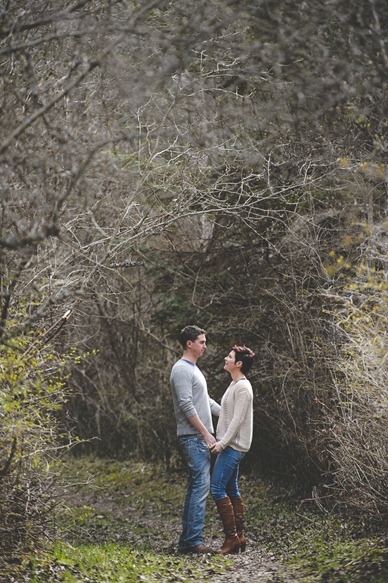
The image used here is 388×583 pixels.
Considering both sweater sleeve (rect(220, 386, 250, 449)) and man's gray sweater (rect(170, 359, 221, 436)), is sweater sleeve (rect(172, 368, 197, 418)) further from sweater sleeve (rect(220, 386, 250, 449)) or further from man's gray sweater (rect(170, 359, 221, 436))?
sweater sleeve (rect(220, 386, 250, 449))

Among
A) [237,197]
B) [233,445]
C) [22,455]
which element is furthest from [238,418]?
[237,197]

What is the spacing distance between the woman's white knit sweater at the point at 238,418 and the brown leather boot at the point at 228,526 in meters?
0.53

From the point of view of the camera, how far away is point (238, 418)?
8.05 meters

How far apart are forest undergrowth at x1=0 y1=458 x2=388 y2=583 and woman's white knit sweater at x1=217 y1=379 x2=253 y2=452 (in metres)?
1.09

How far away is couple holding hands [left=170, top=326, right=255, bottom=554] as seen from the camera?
317 inches

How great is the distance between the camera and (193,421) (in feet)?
26.2

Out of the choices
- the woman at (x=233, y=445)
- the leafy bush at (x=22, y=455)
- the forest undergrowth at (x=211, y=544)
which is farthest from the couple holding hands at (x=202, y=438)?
the leafy bush at (x=22, y=455)

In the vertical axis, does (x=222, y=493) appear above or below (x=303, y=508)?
above

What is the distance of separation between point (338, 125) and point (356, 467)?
4542 millimetres

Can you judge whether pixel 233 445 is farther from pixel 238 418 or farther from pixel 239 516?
pixel 239 516

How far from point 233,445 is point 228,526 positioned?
30.3 inches

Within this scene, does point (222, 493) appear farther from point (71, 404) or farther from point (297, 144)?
point (71, 404)

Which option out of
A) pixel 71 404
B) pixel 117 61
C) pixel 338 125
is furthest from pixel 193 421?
pixel 71 404

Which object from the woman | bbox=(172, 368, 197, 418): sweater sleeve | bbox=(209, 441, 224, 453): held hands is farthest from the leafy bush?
the woman
